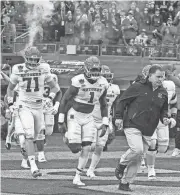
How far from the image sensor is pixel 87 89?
32.0ft

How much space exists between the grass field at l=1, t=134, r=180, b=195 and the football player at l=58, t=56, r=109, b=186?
1.79 feet

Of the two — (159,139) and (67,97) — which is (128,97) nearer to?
(67,97)

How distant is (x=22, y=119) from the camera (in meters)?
10.5

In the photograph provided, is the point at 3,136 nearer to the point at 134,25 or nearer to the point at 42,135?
the point at 134,25

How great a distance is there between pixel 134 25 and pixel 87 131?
10.1m

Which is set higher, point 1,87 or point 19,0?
point 19,0

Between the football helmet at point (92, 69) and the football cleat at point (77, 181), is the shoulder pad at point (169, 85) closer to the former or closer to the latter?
the football helmet at point (92, 69)

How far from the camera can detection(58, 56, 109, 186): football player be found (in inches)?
379

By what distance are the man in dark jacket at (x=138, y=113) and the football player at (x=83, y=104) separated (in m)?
0.76

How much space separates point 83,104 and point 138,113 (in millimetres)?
1087

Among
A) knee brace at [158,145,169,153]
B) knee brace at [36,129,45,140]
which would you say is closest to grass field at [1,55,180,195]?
knee brace at [158,145,169,153]

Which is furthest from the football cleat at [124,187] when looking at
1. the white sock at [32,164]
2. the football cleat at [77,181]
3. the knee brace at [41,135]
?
the knee brace at [41,135]

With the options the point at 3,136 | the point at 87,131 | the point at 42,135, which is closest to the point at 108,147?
the point at 3,136

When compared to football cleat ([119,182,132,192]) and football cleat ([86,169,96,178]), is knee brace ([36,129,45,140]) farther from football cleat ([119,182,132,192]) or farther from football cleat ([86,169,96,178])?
football cleat ([119,182,132,192])
